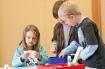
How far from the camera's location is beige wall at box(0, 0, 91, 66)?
334 cm

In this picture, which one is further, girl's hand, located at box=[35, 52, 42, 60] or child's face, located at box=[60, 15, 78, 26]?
girl's hand, located at box=[35, 52, 42, 60]

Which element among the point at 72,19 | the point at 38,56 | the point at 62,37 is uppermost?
the point at 72,19

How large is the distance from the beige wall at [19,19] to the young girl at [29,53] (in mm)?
1148

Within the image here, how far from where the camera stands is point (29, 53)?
1984 mm

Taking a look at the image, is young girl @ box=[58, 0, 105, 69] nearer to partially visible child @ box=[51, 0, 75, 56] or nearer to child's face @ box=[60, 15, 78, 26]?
child's face @ box=[60, 15, 78, 26]

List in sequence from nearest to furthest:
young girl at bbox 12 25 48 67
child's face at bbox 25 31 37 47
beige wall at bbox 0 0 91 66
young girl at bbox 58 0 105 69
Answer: young girl at bbox 58 0 105 69
young girl at bbox 12 25 48 67
child's face at bbox 25 31 37 47
beige wall at bbox 0 0 91 66

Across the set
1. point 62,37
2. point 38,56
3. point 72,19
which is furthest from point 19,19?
point 72,19

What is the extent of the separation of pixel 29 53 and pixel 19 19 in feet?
4.92

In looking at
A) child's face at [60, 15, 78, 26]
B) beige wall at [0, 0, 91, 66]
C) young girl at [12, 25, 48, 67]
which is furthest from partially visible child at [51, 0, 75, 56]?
beige wall at [0, 0, 91, 66]

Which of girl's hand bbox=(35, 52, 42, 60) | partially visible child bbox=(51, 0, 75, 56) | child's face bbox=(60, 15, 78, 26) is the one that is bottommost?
girl's hand bbox=(35, 52, 42, 60)

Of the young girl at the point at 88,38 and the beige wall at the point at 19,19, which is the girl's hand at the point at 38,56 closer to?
the young girl at the point at 88,38

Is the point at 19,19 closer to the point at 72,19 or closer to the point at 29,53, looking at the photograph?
the point at 29,53

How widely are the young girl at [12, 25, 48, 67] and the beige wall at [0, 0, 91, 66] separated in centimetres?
115

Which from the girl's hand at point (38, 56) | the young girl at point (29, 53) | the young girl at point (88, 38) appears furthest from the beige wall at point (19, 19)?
the young girl at point (88, 38)
